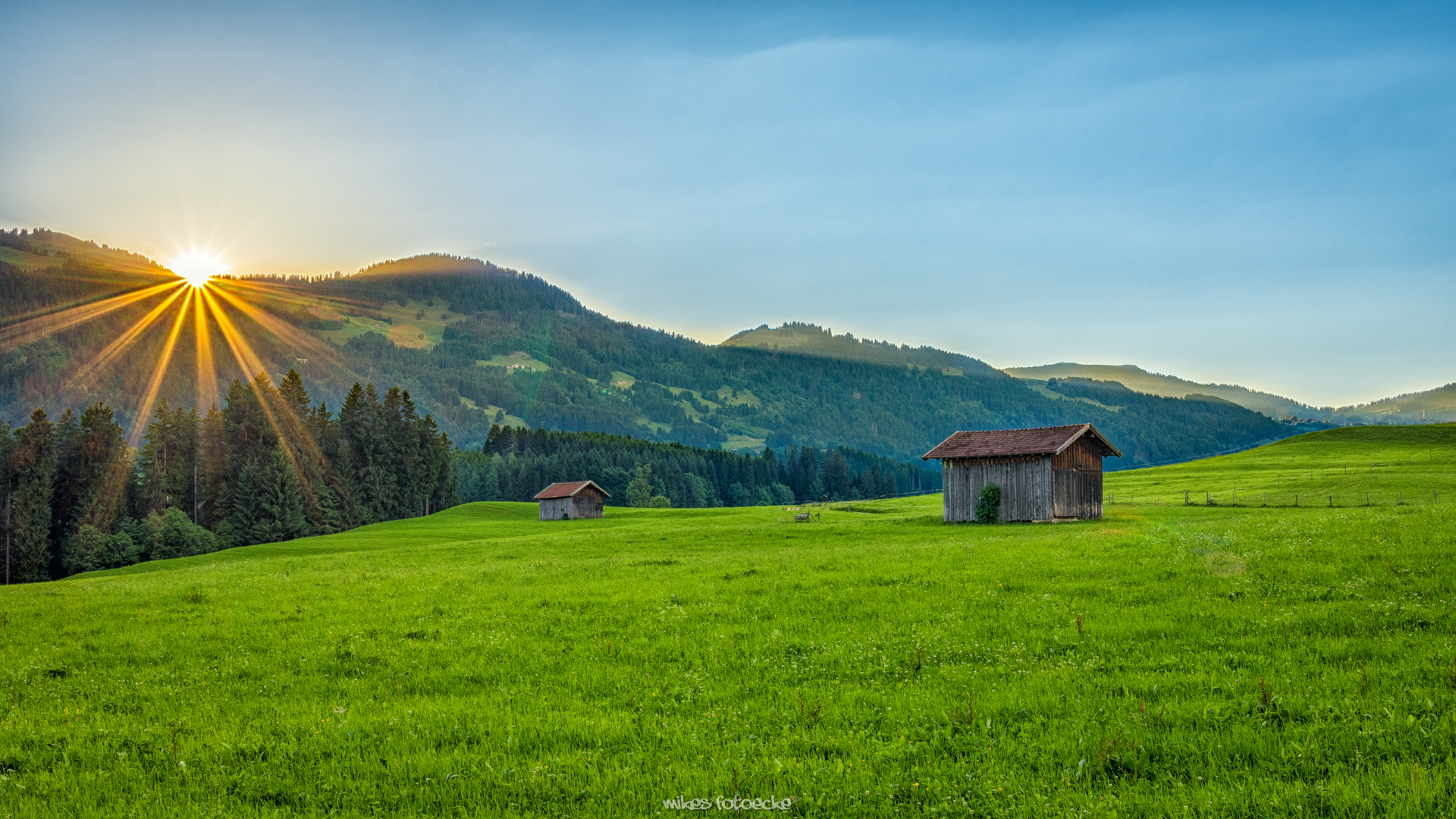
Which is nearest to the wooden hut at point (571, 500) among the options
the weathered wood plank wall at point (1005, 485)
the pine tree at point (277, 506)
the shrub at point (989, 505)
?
the pine tree at point (277, 506)

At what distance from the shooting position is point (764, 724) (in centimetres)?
983

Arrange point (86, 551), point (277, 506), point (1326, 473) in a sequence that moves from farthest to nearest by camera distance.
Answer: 1. point (277, 506)
2. point (86, 551)
3. point (1326, 473)

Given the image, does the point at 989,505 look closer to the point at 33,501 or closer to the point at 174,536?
the point at 174,536

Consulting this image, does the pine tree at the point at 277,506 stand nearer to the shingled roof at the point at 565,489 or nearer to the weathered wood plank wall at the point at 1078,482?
the shingled roof at the point at 565,489

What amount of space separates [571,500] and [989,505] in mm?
59379

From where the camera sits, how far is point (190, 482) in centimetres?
10331

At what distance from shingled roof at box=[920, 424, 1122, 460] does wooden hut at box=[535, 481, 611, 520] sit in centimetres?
5263

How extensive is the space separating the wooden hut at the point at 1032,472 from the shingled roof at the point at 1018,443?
5 centimetres

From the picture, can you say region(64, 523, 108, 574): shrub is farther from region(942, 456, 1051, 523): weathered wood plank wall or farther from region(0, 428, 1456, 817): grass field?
region(942, 456, 1051, 523): weathered wood plank wall

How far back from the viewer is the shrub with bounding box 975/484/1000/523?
55219 mm

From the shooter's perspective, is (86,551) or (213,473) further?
(213,473)

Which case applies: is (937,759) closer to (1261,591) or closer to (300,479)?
(1261,591)

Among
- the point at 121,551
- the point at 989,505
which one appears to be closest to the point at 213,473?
the point at 121,551

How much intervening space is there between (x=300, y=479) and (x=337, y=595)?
9258cm
